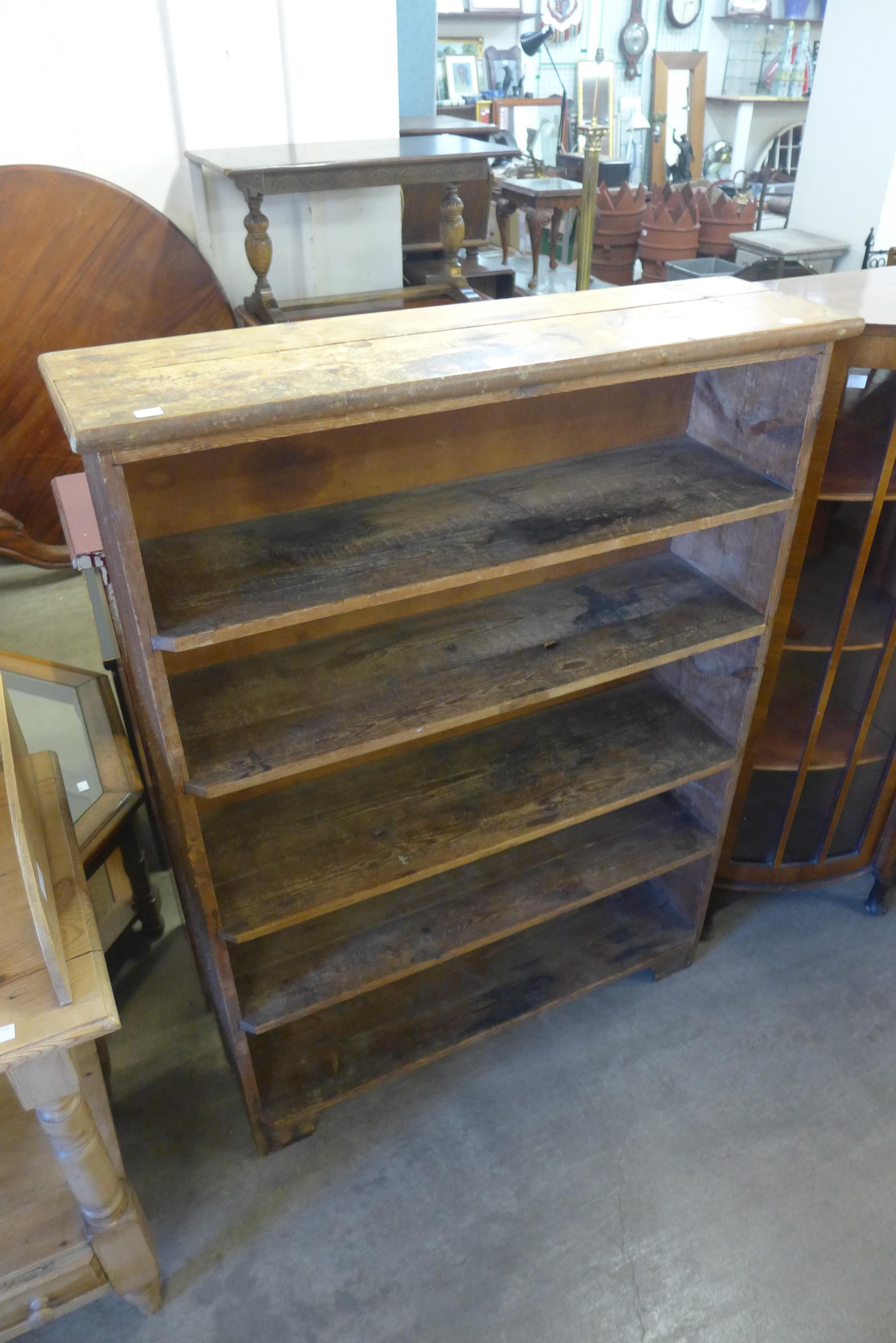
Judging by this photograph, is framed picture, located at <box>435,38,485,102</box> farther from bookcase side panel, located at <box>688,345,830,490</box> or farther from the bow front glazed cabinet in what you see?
bookcase side panel, located at <box>688,345,830,490</box>

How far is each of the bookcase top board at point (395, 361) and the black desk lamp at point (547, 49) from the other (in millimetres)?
8484

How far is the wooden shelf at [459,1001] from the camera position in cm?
183

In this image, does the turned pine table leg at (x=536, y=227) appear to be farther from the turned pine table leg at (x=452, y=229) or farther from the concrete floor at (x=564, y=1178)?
the concrete floor at (x=564, y=1178)

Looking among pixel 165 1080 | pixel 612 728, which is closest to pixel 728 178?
pixel 612 728

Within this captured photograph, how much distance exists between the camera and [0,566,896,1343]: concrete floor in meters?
1.59

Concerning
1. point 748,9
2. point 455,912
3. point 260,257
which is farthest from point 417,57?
point 748,9

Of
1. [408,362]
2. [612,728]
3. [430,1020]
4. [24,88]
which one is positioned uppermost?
[24,88]

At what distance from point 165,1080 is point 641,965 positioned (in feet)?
3.52

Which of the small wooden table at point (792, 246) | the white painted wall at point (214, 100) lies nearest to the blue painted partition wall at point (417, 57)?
the white painted wall at point (214, 100)

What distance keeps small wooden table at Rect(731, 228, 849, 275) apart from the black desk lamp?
4405mm

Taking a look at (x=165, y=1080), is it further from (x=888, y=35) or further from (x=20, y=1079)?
(x=888, y=35)

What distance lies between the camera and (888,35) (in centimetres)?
472

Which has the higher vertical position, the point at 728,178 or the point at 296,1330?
the point at 728,178

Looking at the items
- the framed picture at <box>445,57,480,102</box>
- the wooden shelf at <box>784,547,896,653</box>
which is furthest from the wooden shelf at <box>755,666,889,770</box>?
the framed picture at <box>445,57,480,102</box>
